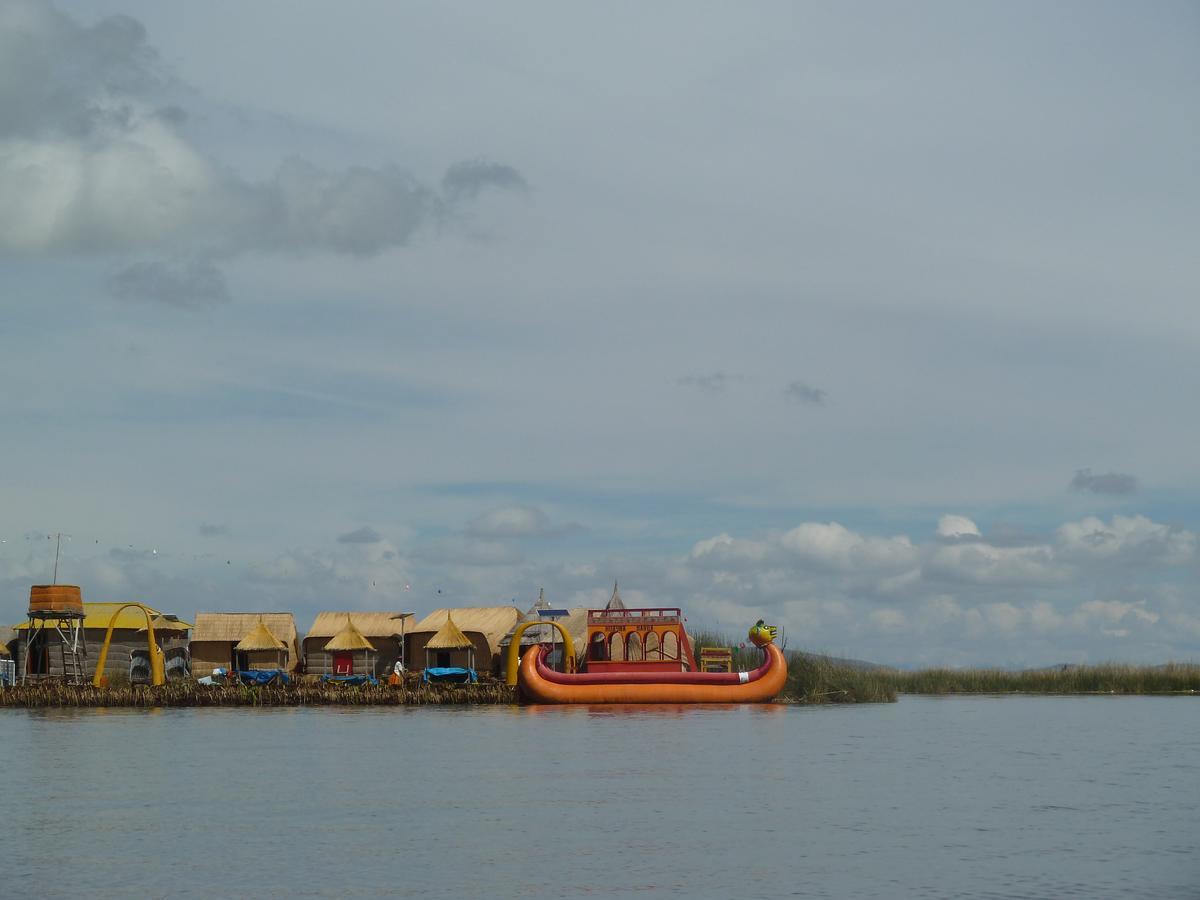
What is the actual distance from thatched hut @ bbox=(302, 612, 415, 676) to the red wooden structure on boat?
15183 mm

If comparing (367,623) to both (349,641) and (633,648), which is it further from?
(633,648)

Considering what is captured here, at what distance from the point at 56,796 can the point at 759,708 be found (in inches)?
1410

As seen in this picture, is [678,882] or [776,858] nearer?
[678,882]

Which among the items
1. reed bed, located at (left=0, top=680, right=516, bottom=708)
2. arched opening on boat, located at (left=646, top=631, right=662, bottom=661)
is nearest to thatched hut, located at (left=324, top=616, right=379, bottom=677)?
reed bed, located at (left=0, top=680, right=516, bottom=708)

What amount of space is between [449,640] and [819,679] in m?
18.2

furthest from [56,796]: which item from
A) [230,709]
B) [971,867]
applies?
[230,709]

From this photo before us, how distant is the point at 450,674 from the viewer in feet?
219

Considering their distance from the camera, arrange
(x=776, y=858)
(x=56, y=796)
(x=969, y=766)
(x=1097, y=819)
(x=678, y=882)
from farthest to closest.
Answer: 1. (x=969, y=766)
2. (x=56, y=796)
3. (x=1097, y=819)
4. (x=776, y=858)
5. (x=678, y=882)

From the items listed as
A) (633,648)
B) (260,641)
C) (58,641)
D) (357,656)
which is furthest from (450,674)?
(58,641)

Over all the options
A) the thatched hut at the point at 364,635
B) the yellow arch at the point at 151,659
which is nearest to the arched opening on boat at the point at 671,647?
the thatched hut at the point at 364,635

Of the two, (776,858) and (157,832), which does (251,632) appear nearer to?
(157,832)

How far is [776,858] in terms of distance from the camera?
931 inches

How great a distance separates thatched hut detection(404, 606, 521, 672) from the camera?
71.2 metres

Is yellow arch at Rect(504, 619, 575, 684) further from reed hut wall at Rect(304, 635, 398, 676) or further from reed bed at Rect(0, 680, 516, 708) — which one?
reed hut wall at Rect(304, 635, 398, 676)
